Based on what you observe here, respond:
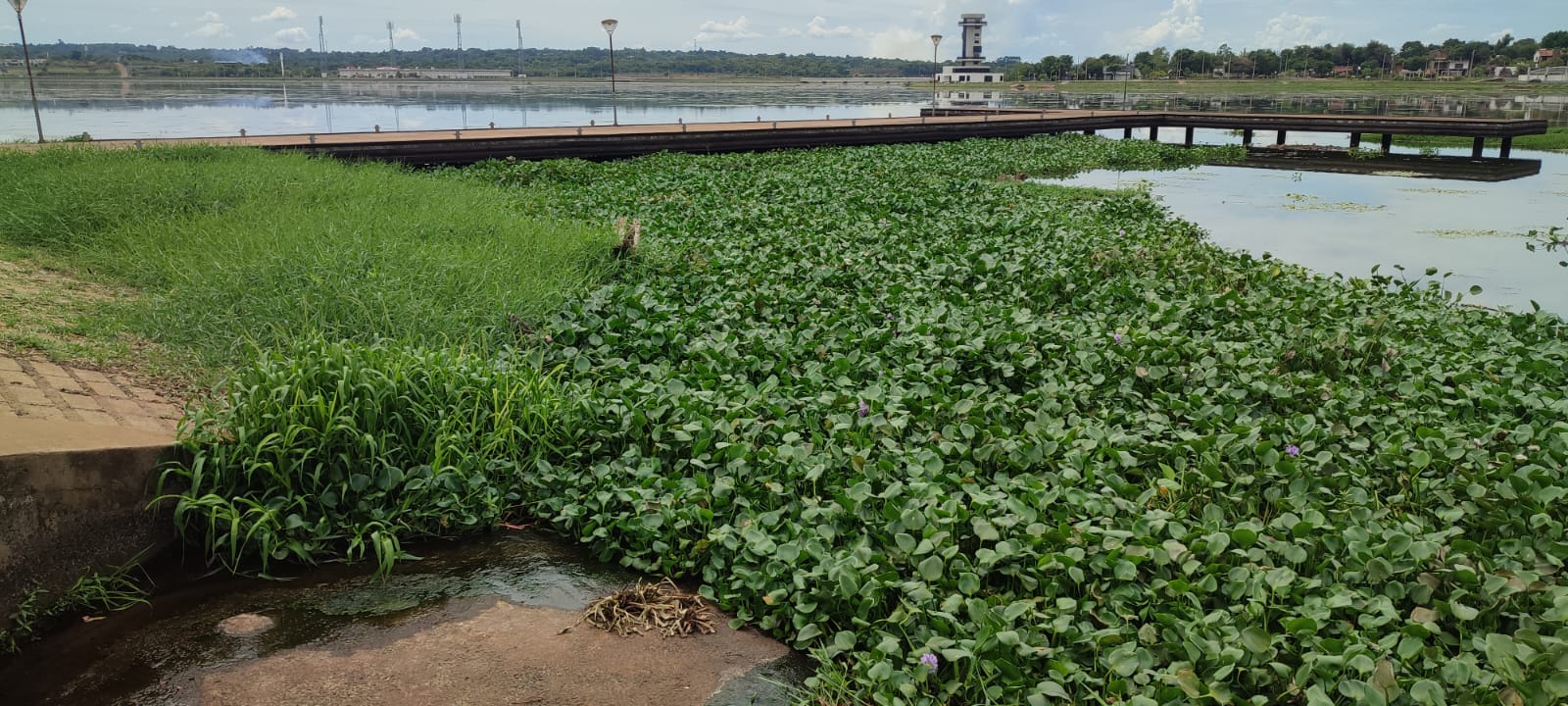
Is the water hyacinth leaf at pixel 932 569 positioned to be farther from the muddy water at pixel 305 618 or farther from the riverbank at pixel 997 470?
the muddy water at pixel 305 618

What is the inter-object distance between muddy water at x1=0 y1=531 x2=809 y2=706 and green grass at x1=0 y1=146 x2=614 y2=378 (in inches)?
59.3

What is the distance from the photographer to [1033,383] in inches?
205

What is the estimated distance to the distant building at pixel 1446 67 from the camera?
252 ft

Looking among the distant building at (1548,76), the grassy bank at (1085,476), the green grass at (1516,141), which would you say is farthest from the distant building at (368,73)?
the distant building at (1548,76)

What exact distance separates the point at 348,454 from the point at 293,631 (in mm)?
879

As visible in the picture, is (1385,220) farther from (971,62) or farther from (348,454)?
(971,62)

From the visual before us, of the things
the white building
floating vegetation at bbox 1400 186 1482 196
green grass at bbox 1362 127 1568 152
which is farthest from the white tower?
floating vegetation at bbox 1400 186 1482 196

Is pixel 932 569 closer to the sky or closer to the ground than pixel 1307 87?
closer to the ground

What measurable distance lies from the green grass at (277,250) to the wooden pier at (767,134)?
436 cm

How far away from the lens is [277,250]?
249 inches

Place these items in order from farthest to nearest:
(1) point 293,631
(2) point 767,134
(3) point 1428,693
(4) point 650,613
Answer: (2) point 767,134 → (4) point 650,613 → (1) point 293,631 → (3) point 1428,693

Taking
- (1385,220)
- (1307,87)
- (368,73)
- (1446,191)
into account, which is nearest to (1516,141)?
(1446,191)

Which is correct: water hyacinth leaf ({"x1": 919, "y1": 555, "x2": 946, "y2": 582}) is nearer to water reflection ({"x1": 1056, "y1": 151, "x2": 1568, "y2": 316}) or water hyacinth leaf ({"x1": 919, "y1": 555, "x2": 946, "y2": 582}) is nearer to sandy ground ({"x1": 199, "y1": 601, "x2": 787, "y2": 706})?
sandy ground ({"x1": 199, "y1": 601, "x2": 787, "y2": 706})

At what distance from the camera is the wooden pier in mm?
14789
